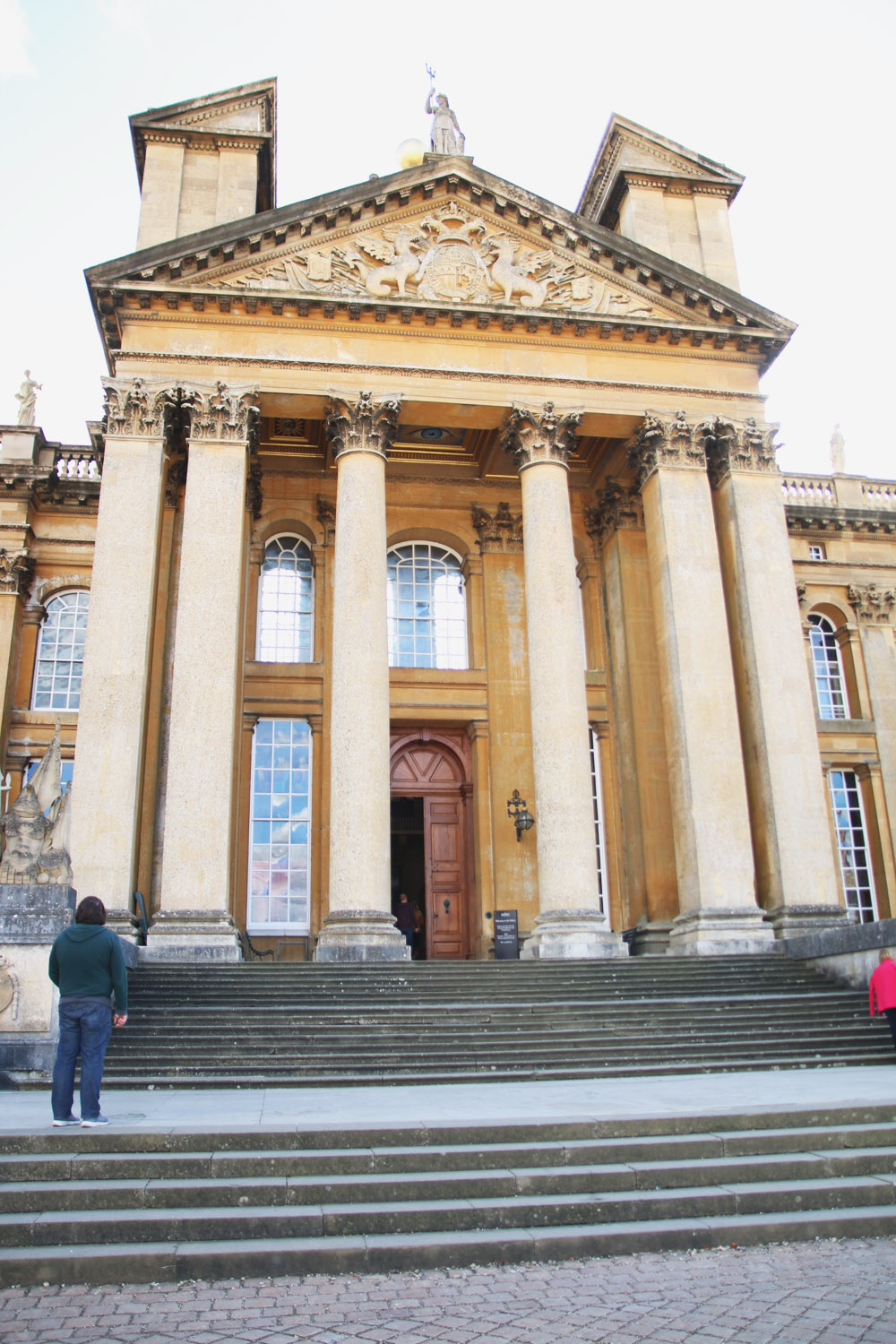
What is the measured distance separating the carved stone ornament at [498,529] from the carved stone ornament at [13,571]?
9.90 m

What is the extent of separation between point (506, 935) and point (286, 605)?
832 centimetres

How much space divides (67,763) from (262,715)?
461 centimetres

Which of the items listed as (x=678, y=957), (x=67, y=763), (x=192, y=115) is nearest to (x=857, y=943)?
(x=678, y=957)

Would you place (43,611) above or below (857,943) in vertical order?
above

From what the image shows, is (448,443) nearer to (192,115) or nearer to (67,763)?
(192,115)

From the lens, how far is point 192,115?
2195 cm

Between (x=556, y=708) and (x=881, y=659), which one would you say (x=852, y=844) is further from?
(x=556, y=708)

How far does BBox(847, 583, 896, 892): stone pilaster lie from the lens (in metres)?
26.5

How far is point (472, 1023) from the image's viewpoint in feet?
41.1

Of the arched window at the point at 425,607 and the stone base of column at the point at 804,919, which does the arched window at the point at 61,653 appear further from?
the stone base of column at the point at 804,919

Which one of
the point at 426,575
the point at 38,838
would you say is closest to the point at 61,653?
the point at 426,575

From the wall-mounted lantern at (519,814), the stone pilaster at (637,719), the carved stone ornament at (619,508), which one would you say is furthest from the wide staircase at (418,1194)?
the carved stone ornament at (619,508)

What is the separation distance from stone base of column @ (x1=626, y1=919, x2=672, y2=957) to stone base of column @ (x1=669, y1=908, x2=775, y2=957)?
5.98 ft

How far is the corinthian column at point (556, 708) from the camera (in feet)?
54.6
